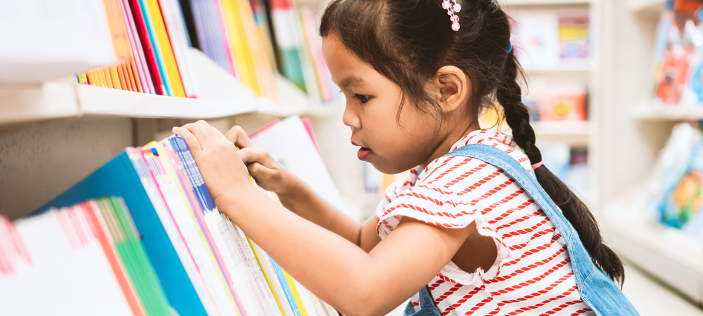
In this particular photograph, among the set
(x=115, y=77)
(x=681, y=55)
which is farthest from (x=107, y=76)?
(x=681, y=55)

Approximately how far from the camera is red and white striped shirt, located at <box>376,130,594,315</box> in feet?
2.06

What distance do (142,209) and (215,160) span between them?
0.54 ft

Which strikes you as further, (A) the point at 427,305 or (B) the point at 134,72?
(A) the point at 427,305

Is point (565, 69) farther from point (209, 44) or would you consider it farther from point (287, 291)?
point (287, 291)

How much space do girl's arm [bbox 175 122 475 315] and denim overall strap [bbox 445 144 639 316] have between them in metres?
0.15

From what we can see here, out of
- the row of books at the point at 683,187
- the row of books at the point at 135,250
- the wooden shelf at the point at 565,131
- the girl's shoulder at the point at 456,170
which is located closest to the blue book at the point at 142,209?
the row of books at the point at 135,250

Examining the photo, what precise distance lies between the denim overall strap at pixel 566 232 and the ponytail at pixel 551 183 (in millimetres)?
94

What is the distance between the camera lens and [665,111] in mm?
2035

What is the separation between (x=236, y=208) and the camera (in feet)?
1.76

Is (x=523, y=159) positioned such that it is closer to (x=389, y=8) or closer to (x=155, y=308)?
(x=389, y=8)

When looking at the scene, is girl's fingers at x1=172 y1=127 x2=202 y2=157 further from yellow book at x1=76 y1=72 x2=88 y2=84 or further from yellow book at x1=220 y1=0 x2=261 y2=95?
yellow book at x1=220 y1=0 x2=261 y2=95

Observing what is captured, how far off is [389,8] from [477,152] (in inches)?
10.8

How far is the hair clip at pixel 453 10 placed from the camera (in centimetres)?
74

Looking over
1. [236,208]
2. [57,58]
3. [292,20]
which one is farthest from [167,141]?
[292,20]
